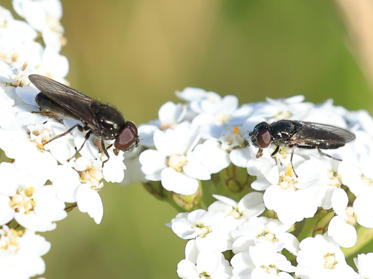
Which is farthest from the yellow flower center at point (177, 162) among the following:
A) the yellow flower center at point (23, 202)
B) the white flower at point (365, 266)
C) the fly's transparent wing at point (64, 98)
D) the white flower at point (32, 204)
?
the white flower at point (365, 266)

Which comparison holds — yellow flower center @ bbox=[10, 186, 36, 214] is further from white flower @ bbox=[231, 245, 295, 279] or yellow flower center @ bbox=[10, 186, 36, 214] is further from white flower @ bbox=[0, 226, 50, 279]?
white flower @ bbox=[231, 245, 295, 279]

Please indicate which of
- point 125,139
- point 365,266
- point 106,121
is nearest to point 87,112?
point 106,121

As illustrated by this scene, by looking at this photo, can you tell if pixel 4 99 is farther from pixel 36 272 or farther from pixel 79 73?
pixel 79 73

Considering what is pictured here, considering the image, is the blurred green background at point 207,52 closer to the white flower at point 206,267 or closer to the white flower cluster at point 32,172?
the white flower cluster at point 32,172

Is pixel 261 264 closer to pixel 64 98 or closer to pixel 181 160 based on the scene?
pixel 181 160

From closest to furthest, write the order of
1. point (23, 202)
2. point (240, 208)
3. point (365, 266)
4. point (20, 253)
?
point (20, 253) → point (23, 202) → point (365, 266) → point (240, 208)

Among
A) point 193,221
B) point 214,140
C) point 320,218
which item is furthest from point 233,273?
point 214,140
